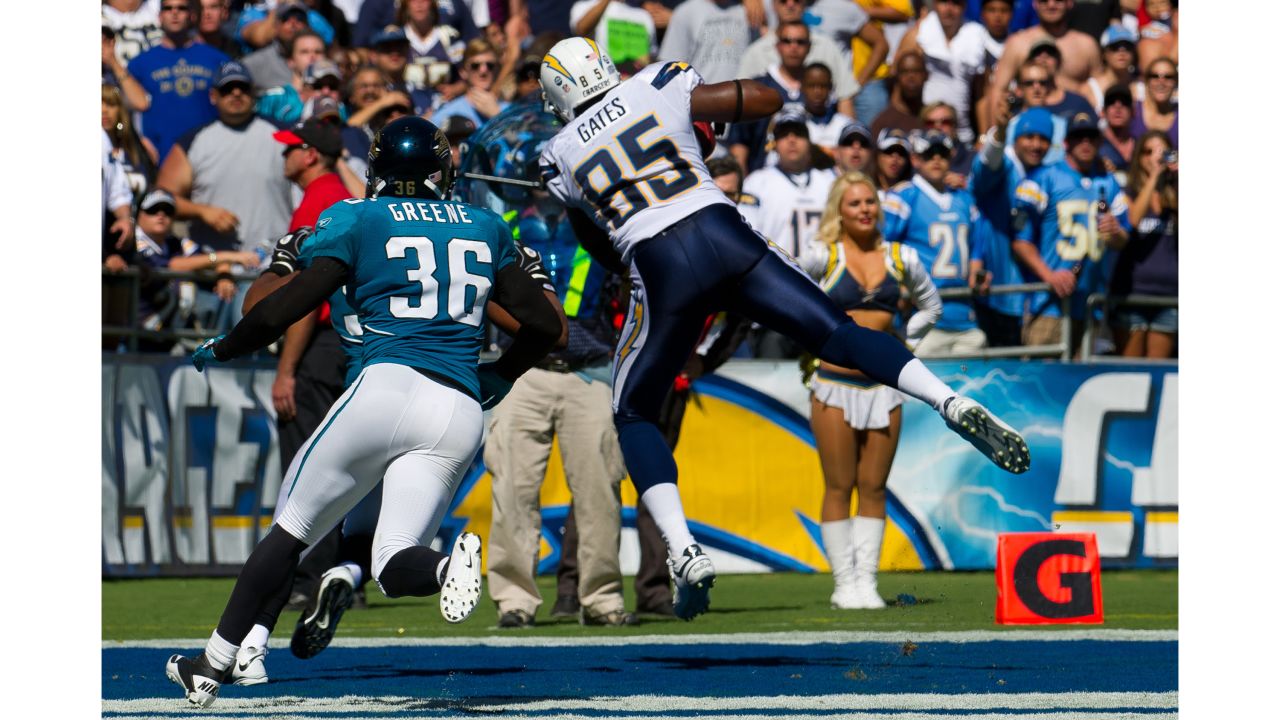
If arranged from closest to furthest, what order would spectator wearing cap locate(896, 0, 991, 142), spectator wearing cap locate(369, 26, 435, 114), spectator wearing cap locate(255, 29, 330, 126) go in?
spectator wearing cap locate(255, 29, 330, 126), spectator wearing cap locate(369, 26, 435, 114), spectator wearing cap locate(896, 0, 991, 142)

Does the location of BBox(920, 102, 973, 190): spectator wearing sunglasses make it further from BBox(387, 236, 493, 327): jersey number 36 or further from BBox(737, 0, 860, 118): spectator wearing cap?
BBox(387, 236, 493, 327): jersey number 36

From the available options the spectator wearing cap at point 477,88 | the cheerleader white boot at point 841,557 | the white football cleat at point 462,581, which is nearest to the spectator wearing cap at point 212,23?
the spectator wearing cap at point 477,88

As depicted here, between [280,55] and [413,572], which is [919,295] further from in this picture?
[280,55]

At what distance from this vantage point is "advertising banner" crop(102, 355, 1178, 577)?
12328 millimetres

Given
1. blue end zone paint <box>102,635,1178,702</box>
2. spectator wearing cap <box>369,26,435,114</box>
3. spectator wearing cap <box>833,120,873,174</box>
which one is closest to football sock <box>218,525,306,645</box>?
blue end zone paint <box>102,635,1178,702</box>

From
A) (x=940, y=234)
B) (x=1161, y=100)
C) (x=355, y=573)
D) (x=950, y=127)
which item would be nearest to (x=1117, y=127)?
(x=1161, y=100)

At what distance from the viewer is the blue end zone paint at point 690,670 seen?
279 inches

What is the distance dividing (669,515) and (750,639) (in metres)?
2.08

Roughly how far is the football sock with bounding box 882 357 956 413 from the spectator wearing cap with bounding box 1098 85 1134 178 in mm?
8177

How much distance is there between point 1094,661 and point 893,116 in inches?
296

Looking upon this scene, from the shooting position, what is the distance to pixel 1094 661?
7.92m

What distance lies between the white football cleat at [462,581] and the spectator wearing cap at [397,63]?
27.8 ft

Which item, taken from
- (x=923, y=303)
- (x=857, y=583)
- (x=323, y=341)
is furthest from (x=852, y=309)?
(x=323, y=341)

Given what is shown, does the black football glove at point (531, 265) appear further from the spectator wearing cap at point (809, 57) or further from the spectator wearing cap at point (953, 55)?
the spectator wearing cap at point (953, 55)
